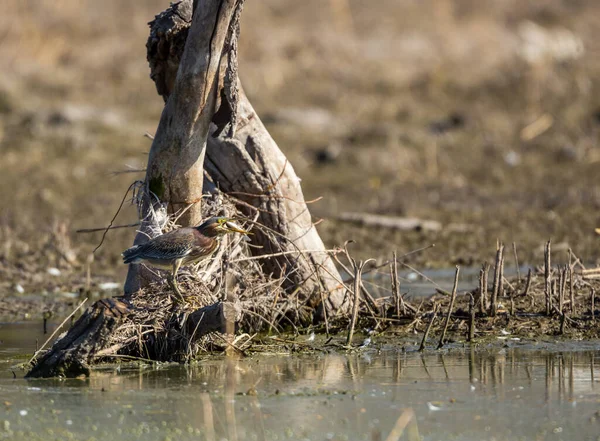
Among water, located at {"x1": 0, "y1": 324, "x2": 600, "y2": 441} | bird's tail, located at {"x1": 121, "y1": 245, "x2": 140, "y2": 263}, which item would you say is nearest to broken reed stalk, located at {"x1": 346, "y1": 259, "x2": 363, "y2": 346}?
water, located at {"x1": 0, "y1": 324, "x2": 600, "y2": 441}

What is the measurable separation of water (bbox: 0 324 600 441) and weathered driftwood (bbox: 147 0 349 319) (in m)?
1.10

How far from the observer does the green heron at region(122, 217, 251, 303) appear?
6836 mm

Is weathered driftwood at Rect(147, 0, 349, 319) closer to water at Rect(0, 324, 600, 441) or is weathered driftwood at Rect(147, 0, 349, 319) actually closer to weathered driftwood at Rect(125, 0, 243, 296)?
weathered driftwood at Rect(125, 0, 243, 296)

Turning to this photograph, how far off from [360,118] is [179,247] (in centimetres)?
1260

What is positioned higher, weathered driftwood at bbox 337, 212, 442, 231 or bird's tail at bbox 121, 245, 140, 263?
weathered driftwood at bbox 337, 212, 442, 231

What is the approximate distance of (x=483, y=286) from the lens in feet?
26.3

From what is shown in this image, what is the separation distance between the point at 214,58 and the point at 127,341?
1940mm

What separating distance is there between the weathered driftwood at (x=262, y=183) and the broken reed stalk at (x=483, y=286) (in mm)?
1022

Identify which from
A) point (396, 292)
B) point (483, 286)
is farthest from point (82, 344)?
point (483, 286)

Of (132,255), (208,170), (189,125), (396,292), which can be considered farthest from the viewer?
(208,170)

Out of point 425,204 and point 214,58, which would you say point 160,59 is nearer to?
point 214,58

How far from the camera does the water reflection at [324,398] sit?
5352 millimetres

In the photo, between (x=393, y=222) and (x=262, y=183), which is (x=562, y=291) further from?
(x=393, y=222)

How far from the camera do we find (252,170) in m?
8.05
